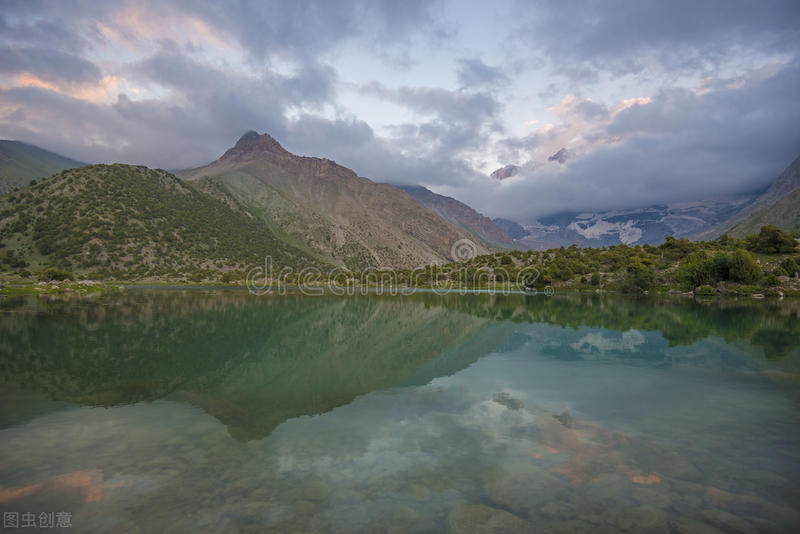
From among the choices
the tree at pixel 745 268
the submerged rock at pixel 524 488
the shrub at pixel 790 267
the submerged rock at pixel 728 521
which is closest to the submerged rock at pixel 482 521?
the submerged rock at pixel 524 488

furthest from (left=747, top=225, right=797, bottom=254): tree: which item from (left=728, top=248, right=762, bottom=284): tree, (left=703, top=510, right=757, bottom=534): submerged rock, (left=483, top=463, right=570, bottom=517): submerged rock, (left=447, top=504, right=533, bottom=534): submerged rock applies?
(left=447, top=504, right=533, bottom=534): submerged rock

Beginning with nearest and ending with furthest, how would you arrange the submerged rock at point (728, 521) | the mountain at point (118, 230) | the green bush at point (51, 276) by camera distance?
the submerged rock at point (728, 521) < the green bush at point (51, 276) < the mountain at point (118, 230)

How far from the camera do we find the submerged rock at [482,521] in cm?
591

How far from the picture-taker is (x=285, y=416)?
36.8 feet

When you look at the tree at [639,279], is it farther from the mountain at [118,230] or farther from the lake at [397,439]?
the mountain at [118,230]

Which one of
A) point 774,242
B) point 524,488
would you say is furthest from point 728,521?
point 774,242

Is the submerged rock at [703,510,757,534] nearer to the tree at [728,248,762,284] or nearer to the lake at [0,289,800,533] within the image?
the lake at [0,289,800,533]

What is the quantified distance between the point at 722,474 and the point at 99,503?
37.9ft

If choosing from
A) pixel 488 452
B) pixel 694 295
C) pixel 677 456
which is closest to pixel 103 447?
pixel 488 452

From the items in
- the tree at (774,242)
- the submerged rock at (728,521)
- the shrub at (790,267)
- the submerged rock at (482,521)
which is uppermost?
the tree at (774,242)

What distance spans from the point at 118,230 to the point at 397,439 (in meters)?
158

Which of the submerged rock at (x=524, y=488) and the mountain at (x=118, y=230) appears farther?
the mountain at (x=118, y=230)

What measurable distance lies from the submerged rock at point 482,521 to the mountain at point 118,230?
140108 millimetres

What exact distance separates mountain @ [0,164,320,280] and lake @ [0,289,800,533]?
124412 millimetres
